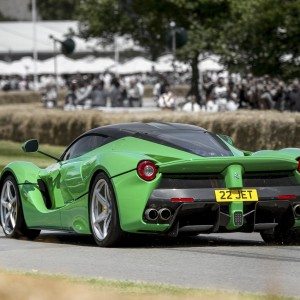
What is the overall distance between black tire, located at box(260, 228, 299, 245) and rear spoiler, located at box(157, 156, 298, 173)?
0.75 m

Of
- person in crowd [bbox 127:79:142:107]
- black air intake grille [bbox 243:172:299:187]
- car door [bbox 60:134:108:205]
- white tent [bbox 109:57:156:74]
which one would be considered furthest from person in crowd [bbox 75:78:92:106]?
black air intake grille [bbox 243:172:299:187]

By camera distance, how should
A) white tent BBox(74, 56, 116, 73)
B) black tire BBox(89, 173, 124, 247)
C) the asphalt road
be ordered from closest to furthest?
the asphalt road → black tire BBox(89, 173, 124, 247) → white tent BBox(74, 56, 116, 73)

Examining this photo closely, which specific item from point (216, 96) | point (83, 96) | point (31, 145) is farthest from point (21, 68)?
point (31, 145)

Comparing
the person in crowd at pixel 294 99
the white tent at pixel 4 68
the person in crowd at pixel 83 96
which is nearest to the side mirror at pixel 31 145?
the person in crowd at pixel 294 99

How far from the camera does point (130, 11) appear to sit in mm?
61094

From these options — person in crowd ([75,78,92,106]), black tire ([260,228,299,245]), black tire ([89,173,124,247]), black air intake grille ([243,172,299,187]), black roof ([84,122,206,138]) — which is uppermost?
black roof ([84,122,206,138])

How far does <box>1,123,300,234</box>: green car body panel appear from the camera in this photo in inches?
441

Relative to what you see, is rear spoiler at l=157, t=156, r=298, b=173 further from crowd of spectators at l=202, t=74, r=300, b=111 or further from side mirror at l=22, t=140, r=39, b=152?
crowd of spectators at l=202, t=74, r=300, b=111

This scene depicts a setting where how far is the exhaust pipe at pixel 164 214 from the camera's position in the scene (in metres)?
11.2

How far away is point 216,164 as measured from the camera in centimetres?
1124

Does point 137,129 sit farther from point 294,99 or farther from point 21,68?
point 21,68

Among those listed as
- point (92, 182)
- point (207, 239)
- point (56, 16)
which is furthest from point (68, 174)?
point (56, 16)

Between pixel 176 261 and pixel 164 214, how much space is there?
843 millimetres

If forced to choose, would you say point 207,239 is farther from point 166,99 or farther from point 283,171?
point 166,99
